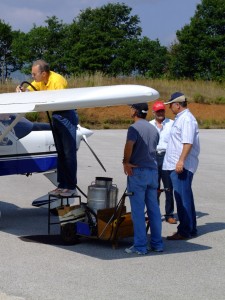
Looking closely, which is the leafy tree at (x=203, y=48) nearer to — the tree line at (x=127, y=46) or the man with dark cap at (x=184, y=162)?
the tree line at (x=127, y=46)

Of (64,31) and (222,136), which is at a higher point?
(64,31)

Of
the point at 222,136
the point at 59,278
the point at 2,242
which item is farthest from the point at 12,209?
the point at 222,136

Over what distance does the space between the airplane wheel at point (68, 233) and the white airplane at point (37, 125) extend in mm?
1440

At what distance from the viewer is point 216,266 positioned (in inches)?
276

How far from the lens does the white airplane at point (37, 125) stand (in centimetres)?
713

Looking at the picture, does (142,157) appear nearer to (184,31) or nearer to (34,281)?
(34,281)

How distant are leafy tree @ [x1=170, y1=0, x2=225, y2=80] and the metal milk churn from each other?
53515mm

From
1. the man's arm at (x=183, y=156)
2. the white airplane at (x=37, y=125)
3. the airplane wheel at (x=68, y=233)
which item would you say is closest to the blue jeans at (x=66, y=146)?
the white airplane at (x=37, y=125)

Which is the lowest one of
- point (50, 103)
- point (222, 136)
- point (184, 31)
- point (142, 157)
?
point (222, 136)

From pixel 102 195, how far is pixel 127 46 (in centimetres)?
5713

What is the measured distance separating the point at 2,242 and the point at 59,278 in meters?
1.78

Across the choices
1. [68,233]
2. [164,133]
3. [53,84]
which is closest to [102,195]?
[68,233]

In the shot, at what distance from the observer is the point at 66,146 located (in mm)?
8664

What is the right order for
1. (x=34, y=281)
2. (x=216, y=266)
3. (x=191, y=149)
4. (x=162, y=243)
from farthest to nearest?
1. (x=191, y=149)
2. (x=162, y=243)
3. (x=216, y=266)
4. (x=34, y=281)
